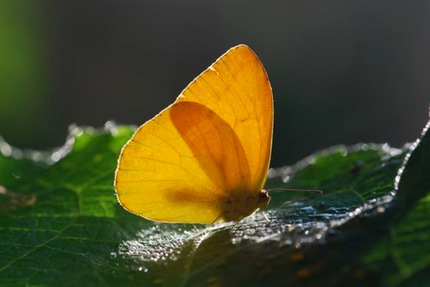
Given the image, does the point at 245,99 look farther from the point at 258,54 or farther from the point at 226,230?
the point at 258,54

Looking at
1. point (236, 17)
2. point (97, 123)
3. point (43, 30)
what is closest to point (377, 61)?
point (236, 17)

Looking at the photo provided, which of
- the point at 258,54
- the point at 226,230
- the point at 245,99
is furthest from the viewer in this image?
the point at 258,54

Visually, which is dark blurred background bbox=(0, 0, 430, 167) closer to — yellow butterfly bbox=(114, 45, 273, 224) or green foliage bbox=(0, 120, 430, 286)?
green foliage bbox=(0, 120, 430, 286)

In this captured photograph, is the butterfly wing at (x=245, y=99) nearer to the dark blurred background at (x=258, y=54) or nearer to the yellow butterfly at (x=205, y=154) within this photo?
the yellow butterfly at (x=205, y=154)

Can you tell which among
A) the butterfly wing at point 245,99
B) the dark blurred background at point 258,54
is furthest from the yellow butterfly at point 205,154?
the dark blurred background at point 258,54

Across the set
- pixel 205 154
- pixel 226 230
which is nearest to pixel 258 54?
pixel 205 154

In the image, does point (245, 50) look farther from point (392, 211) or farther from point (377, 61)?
point (377, 61)
